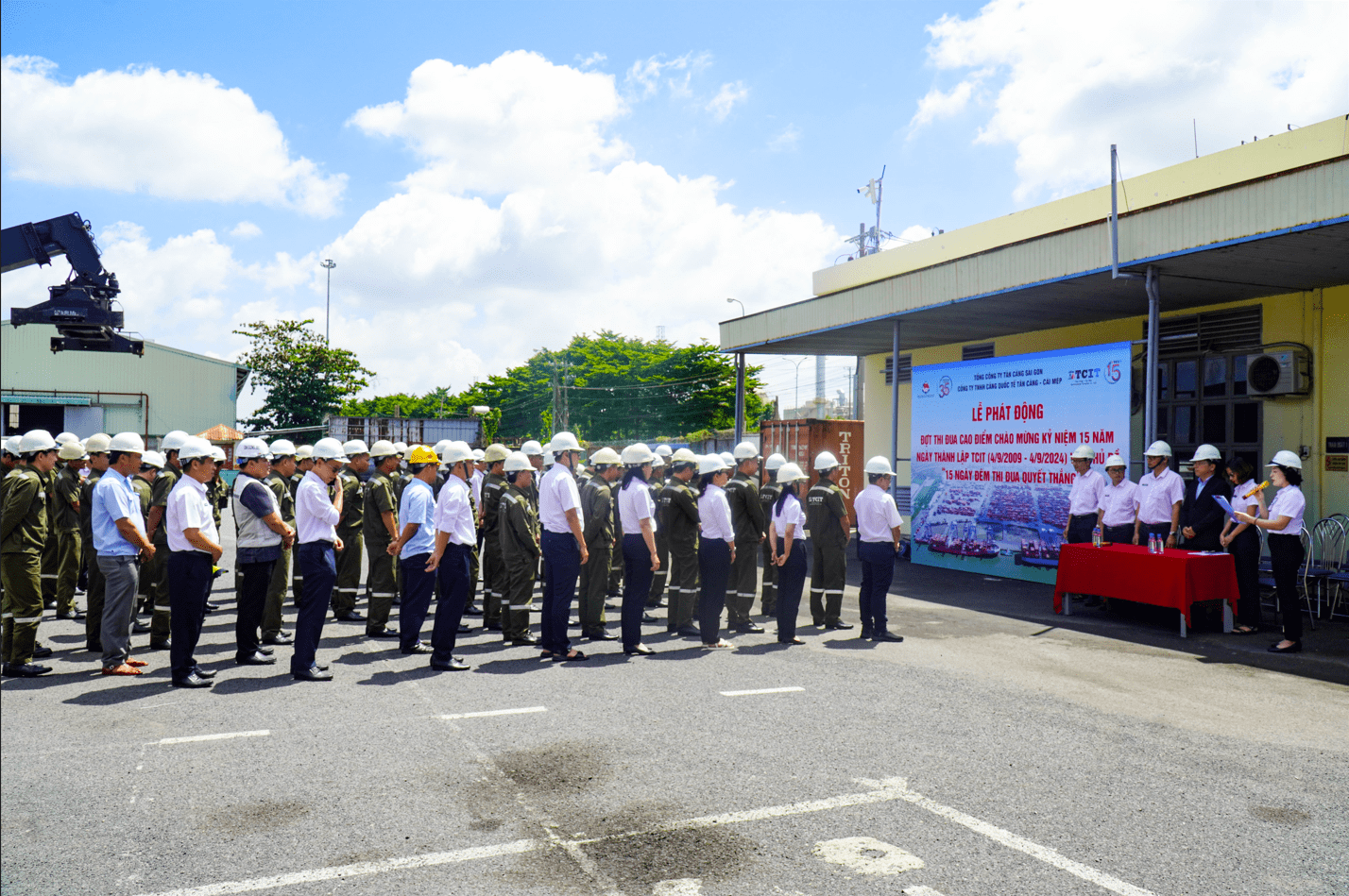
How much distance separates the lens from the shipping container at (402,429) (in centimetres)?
2938

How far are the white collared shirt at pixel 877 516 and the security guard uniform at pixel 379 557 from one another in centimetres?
491

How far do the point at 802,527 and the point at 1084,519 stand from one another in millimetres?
4932

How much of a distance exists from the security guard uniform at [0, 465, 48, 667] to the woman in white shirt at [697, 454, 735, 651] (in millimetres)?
5725

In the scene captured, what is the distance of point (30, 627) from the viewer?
740 cm

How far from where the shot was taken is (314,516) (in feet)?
25.0

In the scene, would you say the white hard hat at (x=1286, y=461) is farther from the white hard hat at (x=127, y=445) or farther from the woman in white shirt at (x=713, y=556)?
the white hard hat at (x=127, y=445)

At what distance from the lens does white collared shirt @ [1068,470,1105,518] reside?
12.1 m

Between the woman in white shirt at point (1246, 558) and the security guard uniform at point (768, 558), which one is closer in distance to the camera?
the woman in white shirt at point (1246, 558)

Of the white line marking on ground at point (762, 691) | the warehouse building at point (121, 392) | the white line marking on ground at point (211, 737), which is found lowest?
the white line marking on ground at point (762, 691)

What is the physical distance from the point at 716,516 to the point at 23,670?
6085 mm

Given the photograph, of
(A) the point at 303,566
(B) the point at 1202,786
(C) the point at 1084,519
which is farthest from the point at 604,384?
(B) the point at 1202,786

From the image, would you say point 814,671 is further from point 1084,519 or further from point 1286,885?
point 1084,519

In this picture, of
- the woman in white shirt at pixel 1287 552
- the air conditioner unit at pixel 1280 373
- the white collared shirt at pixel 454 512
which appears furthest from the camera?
the air conditioner unit at pixel 1280 373

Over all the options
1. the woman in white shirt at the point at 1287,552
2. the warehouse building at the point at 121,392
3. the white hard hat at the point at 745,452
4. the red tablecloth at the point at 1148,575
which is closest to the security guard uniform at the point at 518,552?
the white hard hat at the point at 745,452
